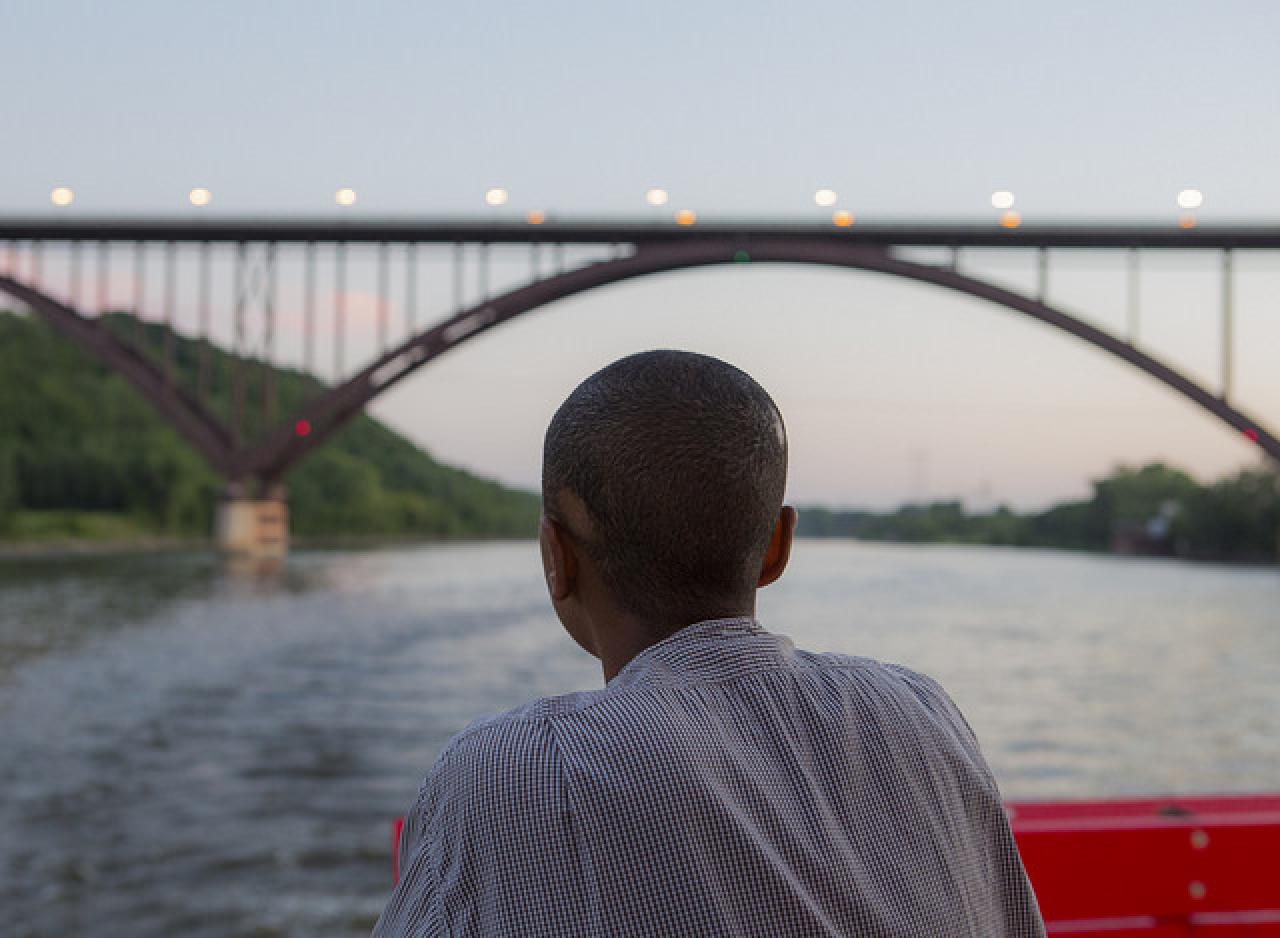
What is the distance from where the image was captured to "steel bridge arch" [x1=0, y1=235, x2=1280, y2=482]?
2016 cm

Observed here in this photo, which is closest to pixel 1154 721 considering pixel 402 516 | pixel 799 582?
pixel 799 582

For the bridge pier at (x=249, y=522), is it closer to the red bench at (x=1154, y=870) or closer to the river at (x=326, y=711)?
the river at (x=326, y=711)

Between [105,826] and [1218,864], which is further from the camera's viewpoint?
[105,826]

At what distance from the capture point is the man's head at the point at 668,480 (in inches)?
36.9

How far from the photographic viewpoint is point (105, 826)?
7.62 m

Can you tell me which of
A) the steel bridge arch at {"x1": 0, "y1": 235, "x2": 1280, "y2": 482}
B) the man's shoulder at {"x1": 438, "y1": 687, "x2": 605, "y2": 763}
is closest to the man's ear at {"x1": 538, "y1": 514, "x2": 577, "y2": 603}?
the man's shoulder at {"x1": 438, "y1": 687, "x2": 605, "y2": 763}

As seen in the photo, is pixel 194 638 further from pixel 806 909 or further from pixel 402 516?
pixel 402 516

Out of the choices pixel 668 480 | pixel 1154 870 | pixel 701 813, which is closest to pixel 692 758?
pixel 701 813

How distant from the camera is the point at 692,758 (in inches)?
33.2

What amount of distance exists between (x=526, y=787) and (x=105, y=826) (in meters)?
7.67

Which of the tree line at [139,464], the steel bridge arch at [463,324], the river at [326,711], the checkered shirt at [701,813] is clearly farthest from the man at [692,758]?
the tree line at [139,464]

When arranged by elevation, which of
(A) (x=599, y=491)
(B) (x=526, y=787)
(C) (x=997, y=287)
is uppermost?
(C) (x=997, y=287)

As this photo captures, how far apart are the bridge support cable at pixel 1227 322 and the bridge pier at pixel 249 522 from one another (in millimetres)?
17034

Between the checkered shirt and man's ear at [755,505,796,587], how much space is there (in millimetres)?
102
